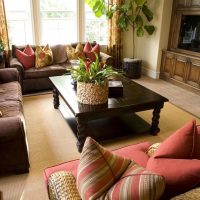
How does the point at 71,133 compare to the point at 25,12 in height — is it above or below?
below

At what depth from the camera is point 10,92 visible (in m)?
3.05

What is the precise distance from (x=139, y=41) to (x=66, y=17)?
1927 mm

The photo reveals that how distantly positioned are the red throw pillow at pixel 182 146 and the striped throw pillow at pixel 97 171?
0.27 meters

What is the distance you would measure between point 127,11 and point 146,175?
4.89m

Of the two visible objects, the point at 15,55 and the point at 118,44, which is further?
the point at 118,44

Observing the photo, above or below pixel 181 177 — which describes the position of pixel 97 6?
above

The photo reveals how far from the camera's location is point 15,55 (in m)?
4.52

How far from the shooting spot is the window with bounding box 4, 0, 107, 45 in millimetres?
4840

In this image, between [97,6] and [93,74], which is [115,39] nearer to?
[97,6]

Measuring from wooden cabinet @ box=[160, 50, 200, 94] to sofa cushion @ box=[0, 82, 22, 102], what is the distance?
10.8ft

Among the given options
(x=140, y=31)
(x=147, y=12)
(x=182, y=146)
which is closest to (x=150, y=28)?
(x=140, y=31)

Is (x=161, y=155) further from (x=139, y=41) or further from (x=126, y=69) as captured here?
(x=139, y=41)

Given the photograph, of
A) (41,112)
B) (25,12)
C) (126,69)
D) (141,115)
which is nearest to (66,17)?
(25,12)

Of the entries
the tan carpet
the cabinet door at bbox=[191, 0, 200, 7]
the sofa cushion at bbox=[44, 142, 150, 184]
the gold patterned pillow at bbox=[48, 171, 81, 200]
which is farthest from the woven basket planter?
the cabinet door at bbox=[191, 0, 200, 7]
